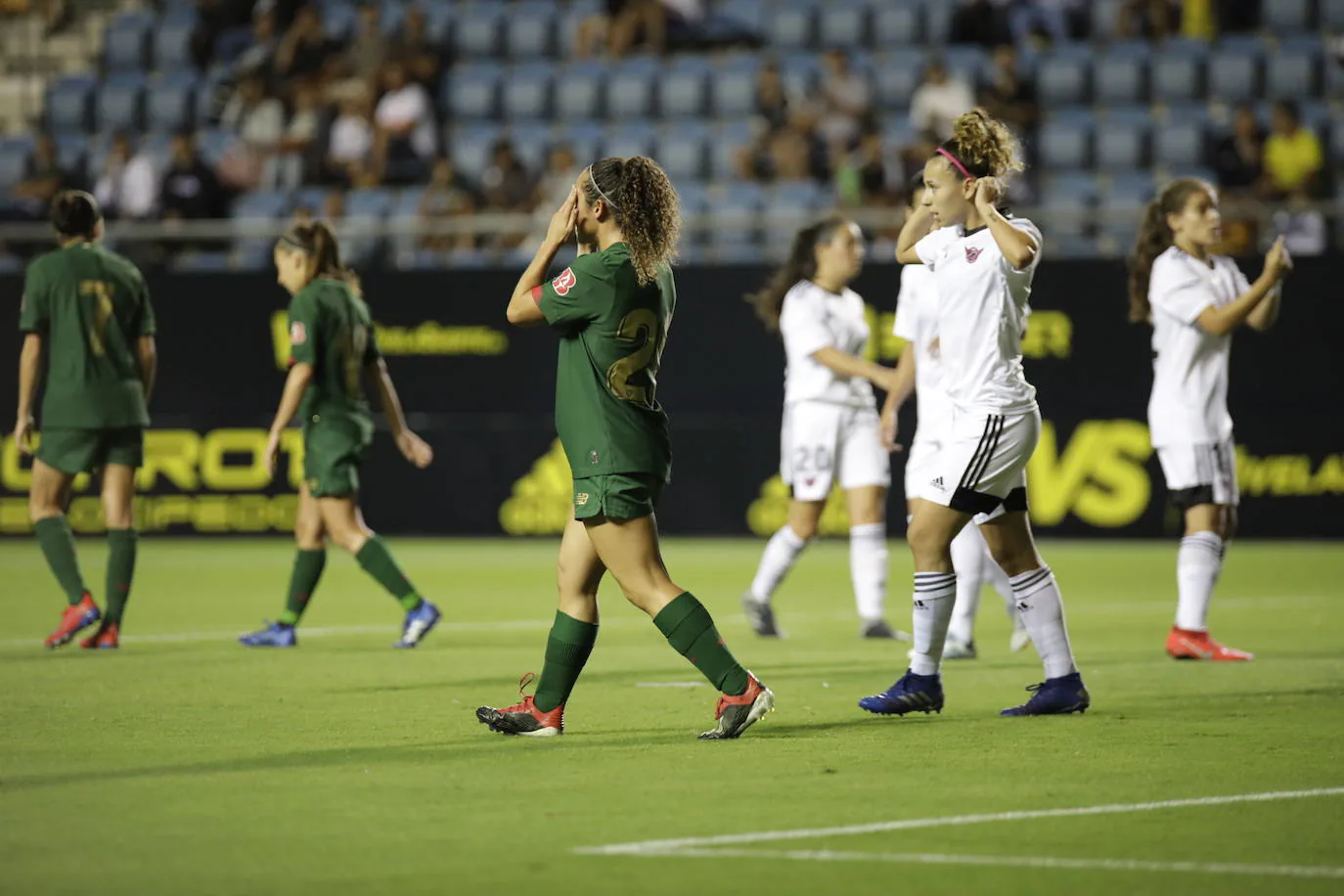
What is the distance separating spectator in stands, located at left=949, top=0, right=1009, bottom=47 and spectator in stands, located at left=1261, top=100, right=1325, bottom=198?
328 cm

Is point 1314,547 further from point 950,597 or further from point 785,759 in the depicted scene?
point 785,759

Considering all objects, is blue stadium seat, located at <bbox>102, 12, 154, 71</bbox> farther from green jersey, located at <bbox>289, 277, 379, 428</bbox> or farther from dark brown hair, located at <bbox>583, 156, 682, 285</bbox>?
dark brown hair, located at <bbox>583, 156, 682, 285</bbox>

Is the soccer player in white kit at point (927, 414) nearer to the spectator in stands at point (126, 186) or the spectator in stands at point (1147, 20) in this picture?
the spectator in stands at point (1147, 20)

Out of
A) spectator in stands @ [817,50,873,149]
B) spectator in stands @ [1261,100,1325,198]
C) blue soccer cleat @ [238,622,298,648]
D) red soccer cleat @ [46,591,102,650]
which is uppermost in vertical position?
spectator in stands @ [817,50,873,149]

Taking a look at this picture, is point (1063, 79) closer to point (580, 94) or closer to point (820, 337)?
point (580, 94)

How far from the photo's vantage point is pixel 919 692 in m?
8.13

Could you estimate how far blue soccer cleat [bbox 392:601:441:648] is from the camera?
36.8ft

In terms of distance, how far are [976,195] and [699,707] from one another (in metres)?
2.33

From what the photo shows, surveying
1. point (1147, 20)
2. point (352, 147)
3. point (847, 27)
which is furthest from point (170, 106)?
point (1147, 20)

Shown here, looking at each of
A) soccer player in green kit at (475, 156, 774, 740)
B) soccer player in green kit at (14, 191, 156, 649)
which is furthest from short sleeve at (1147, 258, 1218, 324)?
soccer player in green kit at (14, 191, 156, 649)

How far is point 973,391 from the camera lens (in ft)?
26.1

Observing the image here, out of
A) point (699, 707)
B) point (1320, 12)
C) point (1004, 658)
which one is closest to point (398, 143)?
point (1320, 12)

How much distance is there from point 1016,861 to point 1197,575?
17.8 feet

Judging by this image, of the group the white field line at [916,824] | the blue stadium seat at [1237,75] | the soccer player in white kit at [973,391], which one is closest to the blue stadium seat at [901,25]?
the blue stadium seat at [1237,75]
